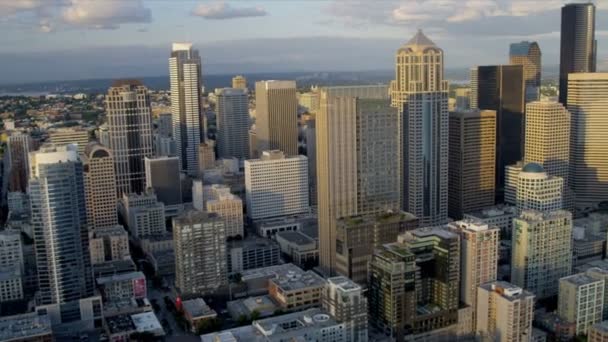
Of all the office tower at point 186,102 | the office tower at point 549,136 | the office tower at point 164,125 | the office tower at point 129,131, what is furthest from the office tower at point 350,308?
the office tower at point 164,125

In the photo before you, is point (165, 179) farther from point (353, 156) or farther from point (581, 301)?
point (581, 301)

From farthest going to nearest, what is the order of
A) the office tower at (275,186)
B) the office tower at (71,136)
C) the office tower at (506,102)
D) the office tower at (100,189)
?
the office tower at (71,136) < the office tower at (506,102) < the office tower at (275,186) < the office tower at (100,189)

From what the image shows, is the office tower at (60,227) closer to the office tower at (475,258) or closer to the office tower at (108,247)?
Result: the office tower at (108,247)

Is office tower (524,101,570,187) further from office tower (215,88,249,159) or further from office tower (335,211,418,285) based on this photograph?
office tower (215,88,249,159)

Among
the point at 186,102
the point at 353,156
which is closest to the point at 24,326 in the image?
the point at 353,156

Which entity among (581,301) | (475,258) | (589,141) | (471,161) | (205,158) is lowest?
(581,301)
